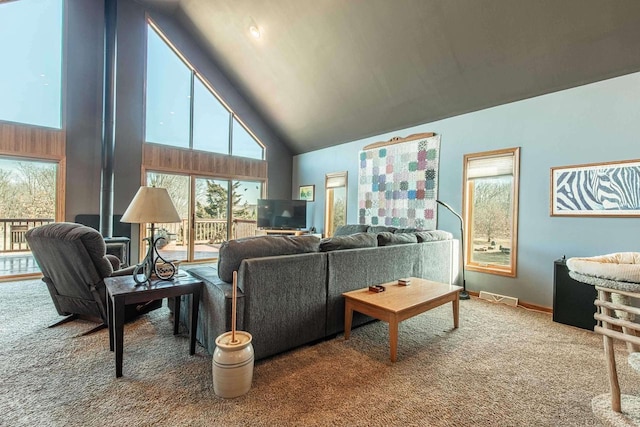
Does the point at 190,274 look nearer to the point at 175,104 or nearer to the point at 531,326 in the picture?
the point at 531,326

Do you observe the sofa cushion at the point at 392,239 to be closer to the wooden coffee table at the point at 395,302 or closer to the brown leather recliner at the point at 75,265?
the wooden coffee table at the point at 395,302

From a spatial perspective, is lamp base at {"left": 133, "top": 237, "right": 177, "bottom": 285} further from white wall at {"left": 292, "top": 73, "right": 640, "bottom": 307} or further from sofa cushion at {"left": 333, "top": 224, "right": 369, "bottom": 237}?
white wall at {"left": 292, "top": 73, "right": 640, "bottom": 307}

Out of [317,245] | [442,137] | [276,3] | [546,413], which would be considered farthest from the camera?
[442,137]

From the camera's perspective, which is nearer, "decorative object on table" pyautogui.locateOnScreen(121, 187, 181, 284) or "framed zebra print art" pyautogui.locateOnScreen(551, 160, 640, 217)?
"decorative object on table" pyautogui.locateOnScreen(121, 187, 181, 284)

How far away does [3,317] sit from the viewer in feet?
9.98

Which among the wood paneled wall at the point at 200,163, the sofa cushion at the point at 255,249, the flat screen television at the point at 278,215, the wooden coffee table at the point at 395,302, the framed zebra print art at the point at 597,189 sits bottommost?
the wooden coffee table at the point at 395,302

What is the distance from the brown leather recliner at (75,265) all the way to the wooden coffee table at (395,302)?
6.91 ft

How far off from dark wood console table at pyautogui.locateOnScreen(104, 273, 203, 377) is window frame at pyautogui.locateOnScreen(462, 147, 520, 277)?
3726 millimetres

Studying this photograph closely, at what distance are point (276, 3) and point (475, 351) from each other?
4924 millimetres

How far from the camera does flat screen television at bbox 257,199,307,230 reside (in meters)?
6.76

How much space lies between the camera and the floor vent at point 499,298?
3832mm

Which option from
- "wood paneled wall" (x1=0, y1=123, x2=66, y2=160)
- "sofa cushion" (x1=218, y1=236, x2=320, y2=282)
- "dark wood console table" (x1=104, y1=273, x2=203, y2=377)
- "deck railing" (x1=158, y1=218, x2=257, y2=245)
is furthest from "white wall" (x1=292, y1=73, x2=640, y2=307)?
"wood paneled wall" (x1=0, y1=123, x2=66, y2=160)

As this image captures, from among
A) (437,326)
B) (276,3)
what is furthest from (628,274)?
(276,3)

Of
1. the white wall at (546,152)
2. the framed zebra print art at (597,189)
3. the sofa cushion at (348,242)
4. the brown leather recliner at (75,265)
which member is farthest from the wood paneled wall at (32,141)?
the framed zebra print art at (597,189)
